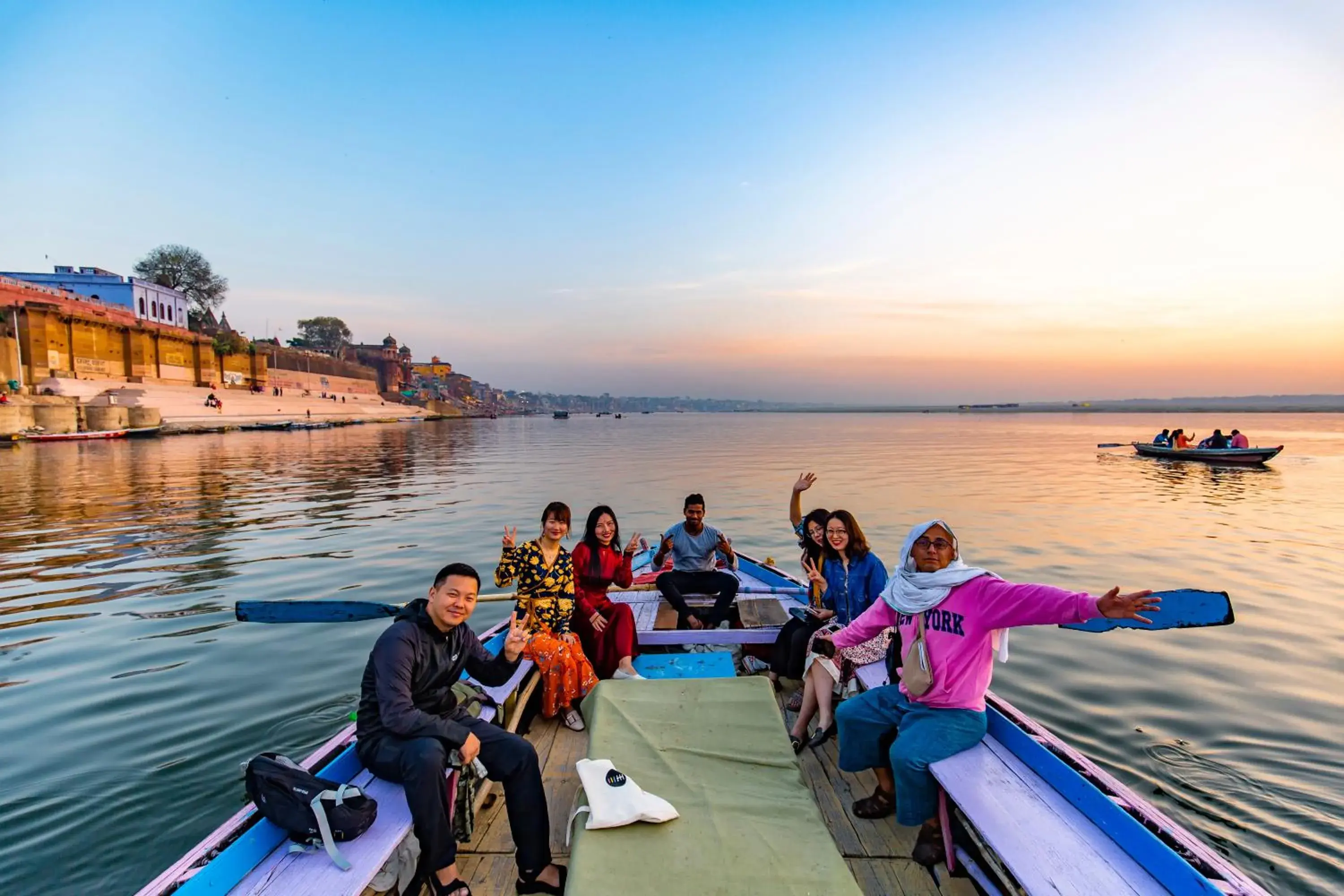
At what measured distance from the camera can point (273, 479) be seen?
27.1 meters

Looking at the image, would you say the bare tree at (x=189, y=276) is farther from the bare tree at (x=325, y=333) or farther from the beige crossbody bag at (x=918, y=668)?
the beige crossbody bag at (x=918, y=668)

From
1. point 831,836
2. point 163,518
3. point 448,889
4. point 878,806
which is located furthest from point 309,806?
point 163,518

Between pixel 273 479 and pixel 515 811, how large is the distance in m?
28.4

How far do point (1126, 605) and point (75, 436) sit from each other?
59974 mm

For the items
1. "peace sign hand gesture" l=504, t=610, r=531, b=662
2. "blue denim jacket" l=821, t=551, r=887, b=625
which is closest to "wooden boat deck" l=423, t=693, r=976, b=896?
"peace sign hand gesture" l=504, t=610, r=531, b=662

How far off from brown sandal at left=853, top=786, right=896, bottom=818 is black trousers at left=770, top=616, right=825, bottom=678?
2.02m

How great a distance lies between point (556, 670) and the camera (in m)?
5.56

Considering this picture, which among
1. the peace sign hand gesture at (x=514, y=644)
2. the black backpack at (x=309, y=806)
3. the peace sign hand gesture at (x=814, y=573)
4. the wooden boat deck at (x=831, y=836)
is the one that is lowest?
the wooden boat deck at (x=831, y=836)

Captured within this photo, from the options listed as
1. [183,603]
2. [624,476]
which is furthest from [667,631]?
[624,476]

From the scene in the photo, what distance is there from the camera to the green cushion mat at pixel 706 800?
10.4 ft

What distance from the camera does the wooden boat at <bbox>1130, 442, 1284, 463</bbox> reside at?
3094cm

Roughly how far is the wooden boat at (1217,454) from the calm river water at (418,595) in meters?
1.39

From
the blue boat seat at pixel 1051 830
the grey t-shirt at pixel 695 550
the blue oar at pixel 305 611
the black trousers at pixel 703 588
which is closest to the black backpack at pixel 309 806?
the blue oar at pixel 305 611

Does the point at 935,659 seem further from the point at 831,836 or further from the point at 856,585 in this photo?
the point at 856,585
